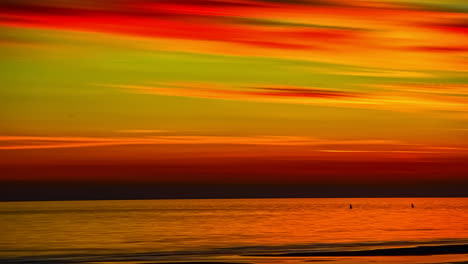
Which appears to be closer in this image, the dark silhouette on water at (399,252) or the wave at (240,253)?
the wave at (240,253)

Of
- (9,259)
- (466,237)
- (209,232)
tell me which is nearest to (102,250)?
(9,259)

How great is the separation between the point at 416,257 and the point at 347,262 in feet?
24.4

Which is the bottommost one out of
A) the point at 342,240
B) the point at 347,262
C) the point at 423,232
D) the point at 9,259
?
the point at 347,262

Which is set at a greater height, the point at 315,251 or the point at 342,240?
the point at 342,240

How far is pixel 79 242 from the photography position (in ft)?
276

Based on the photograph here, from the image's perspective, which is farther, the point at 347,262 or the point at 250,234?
the point at 250,234

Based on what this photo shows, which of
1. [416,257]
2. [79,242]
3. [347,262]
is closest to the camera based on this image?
[347,262]

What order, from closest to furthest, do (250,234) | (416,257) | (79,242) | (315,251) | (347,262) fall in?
(347,262), (416,257), (315,251), (79,242), (250,234)

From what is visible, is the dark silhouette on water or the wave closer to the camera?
the wave

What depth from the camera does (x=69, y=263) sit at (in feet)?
206

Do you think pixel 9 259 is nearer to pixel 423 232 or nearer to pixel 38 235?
pixel 38 235

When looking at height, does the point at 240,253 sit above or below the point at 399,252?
above

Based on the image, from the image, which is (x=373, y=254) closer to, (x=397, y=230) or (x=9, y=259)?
(x=9, y=259)

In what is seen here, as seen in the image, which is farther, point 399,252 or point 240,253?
point 240,253
